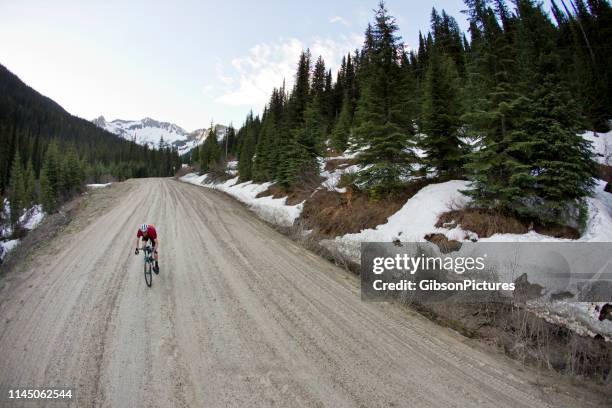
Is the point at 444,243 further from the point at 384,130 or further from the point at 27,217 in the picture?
the point at 27,217

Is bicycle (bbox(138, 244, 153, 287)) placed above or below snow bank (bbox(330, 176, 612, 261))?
below

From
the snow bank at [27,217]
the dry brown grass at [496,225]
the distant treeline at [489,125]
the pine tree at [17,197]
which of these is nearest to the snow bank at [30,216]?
the snow bank at [27,217]

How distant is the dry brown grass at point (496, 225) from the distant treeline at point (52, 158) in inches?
2472

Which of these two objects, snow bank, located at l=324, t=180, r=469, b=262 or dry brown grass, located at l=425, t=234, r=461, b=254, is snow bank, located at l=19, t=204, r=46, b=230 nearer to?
snow bank, located at l=324, t=180, r=469, b=262

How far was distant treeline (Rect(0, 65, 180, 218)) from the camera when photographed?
5862 centimetres

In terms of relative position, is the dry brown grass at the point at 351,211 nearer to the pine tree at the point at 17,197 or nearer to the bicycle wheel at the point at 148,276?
the bicycle wheel at the point at 148,276

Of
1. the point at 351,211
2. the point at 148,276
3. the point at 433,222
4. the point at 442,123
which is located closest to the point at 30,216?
the point at 148,276

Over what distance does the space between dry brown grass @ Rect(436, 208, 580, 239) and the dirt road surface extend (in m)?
4.29

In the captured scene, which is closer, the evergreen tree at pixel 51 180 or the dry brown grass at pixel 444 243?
the dry brown grass at pixel 444 243

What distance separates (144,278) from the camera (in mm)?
8938

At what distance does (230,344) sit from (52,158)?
71841 millimetres

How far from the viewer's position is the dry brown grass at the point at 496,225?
905 centimetres

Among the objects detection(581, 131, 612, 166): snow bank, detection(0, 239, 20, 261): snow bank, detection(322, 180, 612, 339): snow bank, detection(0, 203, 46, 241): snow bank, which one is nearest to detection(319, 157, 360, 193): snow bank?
detection(322, 180, 612, 339): snow bank

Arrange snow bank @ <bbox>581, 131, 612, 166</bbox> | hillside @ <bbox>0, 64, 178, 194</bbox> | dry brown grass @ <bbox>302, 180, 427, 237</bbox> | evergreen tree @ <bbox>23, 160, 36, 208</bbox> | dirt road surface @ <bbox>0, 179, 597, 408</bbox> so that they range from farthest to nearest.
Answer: hillside @ <bbox>0, 64, 178, 194</bbox> → evergreen tree @ <bbox>23, 160, 36, 208</bbox> → snow bank @ <bbox>581, 131, 612, 166</bbox> → dry brown grass @ <bbox>302, 180, 427, 237</bbox> → dirt road surface @ <bbox>0, 179, 597, 408</bbox>
